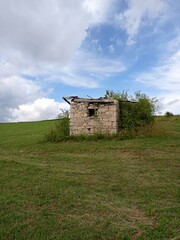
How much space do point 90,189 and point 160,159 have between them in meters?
5.12

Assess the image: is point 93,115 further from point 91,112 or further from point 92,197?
point 92,197

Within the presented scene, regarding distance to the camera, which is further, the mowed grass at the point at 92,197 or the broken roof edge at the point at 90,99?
the broken roof edge at the point at 90,99

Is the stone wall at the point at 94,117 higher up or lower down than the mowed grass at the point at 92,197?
higher up

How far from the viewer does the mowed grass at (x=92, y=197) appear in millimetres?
Result: 5305

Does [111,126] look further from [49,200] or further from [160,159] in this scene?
[49,200]

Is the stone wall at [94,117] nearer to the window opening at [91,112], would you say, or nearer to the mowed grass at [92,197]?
the window opening at [91,112]

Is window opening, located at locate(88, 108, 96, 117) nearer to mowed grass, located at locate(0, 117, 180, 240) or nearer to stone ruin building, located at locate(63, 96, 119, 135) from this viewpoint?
stone ruin building, located at locate(63, 96, 119, 135)

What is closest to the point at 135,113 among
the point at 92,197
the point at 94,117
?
the point at 94,117

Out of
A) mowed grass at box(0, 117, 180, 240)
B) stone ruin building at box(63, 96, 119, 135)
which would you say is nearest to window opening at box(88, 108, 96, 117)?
stone ruin building at box(63, 96, 119, 135)

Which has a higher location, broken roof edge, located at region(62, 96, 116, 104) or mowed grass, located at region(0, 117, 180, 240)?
broken roof edge, located at region(62, 96, 116, 104)

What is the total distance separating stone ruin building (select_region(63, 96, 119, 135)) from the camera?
1886 centimetres

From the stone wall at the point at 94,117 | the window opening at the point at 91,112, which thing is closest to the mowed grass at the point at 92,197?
the stone wall at the point at 94,117

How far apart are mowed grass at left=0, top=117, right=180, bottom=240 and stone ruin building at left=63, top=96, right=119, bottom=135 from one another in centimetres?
582

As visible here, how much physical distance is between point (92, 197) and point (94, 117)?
1224 centimetres
